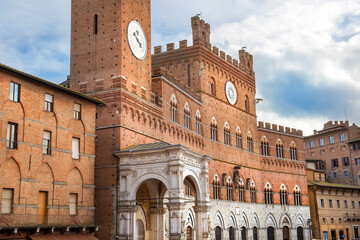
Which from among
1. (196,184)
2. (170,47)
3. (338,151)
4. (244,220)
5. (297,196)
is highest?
(170,47)

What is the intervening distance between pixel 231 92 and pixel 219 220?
14577 millimetres

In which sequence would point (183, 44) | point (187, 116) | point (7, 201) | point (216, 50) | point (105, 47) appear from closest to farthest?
point (7, 201), point (105, 47), point (187, 116), point (183, 44), point (216, 50)

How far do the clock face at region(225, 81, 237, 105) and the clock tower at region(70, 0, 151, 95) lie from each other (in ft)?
54.1

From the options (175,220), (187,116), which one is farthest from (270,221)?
(175,220)

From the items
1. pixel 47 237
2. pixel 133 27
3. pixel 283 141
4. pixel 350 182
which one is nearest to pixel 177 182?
pixel 47 237

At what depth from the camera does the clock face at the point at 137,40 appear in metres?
32.0

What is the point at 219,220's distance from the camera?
1625 inches

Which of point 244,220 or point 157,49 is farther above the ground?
point 157,49

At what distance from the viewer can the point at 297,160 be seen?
55.9 meters

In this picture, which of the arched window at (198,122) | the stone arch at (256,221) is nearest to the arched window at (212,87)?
the arched window at (198,122)

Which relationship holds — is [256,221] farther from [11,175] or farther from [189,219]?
[11,175]

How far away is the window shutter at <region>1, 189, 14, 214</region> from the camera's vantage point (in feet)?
70.3

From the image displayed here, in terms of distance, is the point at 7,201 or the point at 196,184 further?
the point at 196,184

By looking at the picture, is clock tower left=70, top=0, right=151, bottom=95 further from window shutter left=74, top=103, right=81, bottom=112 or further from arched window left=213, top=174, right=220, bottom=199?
arched window left=213, top=174, right=220, bottom=199
